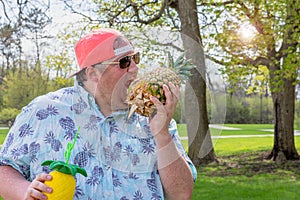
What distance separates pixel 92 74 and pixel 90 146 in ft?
0.98

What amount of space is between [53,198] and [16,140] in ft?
1.26

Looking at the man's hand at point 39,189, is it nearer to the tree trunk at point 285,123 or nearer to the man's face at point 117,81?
the man's face at point 117,81

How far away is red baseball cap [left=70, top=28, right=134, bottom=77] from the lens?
180 centimetres

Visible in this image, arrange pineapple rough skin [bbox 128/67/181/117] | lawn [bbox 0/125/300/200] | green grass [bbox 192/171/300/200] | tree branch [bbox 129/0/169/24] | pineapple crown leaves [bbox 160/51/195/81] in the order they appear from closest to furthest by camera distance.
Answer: pineapple rough skin [bbox 128/67/181/117] → pineapple crown leaves [bbox 160/51/195/81] → green grass [bbox 192/171/300/200] → lawn [bbox 0/125/300/200] → tree branch [bbox 129/0/169/24]

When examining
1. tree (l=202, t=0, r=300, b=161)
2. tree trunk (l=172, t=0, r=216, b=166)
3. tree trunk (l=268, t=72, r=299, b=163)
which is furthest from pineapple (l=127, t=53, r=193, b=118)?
tree trunk (l=268, t=72, r=299, b=163)

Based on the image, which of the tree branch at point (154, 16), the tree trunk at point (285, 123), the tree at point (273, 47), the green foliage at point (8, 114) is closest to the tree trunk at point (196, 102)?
the tree at point (273, 47)

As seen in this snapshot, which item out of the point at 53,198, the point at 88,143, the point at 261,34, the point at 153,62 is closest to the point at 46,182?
the point at 53,198

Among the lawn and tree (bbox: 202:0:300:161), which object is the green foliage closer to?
the lawn

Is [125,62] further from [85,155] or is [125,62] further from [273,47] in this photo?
[273,47]

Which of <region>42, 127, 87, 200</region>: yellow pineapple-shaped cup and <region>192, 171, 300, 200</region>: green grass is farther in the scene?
<region>192, 171, 300, 200</region>: green grass

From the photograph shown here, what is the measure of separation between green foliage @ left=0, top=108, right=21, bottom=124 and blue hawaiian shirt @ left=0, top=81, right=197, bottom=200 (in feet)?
58.1

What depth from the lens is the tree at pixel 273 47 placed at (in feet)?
31.4

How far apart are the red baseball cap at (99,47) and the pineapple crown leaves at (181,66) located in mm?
186

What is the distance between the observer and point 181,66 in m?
1.86
